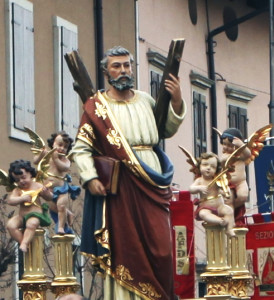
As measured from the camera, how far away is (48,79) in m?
32.0

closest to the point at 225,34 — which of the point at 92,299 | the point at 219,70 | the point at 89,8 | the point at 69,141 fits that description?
the point at 219,70

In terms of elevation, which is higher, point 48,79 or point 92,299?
point 48,79

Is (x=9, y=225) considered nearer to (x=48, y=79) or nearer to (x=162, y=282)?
(x=162, y=282)

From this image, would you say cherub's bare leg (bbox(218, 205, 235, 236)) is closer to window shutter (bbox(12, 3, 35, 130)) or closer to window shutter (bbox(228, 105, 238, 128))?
window shutter (bbox(12, 3, 35, 130))

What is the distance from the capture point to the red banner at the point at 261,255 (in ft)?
60.7

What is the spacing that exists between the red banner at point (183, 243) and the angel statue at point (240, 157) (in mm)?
393

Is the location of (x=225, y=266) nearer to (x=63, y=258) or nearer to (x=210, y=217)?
(x=210, y=217)

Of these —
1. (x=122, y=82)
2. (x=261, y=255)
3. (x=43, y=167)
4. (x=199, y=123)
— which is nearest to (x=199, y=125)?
(x=199, y=123)

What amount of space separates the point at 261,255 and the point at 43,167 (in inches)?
119

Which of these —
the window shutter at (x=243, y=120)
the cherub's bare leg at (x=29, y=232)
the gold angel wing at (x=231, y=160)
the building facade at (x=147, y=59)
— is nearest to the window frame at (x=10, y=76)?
the building facade at (x=147, y=59)

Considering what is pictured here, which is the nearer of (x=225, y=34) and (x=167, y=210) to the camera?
(x=167, y=210)

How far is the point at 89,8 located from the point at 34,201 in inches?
732

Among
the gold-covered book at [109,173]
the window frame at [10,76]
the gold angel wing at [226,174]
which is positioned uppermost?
the window frame at [10,76]

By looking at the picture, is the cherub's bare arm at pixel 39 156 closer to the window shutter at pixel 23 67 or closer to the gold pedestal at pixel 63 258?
the gold pedestal at pixel 63 258
